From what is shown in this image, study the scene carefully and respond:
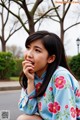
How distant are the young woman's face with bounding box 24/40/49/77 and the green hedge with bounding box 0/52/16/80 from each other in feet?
58.3

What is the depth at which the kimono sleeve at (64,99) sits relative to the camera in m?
2.46

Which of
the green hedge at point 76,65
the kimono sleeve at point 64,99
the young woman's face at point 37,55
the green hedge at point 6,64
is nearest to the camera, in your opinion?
the kimono sleeve at point 64,99

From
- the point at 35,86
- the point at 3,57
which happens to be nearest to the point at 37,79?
the point at 35,86

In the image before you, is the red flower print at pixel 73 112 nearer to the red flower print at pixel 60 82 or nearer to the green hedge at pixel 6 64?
the red flower print at pixel 60 82

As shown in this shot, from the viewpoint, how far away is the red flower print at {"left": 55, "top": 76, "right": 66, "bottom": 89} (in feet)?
8.23

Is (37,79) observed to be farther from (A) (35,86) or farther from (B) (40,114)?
(B) (40,114)

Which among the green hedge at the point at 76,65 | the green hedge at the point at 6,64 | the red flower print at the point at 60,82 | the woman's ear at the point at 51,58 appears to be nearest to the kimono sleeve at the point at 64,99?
the red flower print at the point at 60,82

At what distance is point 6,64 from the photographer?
20500 mm

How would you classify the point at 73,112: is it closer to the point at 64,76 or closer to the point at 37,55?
the point at 64,76

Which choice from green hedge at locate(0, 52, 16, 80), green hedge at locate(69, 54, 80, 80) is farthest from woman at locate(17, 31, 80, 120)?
green hedge at locate(69, 54, 80, 80)

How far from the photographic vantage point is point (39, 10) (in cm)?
4072

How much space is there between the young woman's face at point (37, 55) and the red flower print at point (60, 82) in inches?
6.0

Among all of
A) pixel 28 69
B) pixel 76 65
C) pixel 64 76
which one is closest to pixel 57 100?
pixel 64 76

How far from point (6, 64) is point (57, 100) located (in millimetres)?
18101
